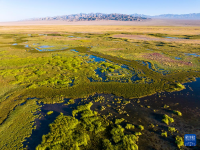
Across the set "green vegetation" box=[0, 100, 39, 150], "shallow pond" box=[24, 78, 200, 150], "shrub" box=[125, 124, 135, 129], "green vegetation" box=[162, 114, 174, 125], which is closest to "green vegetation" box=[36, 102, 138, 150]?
"shrub" box=[125, 124, 135, 129]

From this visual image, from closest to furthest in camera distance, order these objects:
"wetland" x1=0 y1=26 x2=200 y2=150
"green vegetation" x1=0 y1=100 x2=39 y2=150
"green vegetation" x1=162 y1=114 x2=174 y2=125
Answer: "green vegetation" x1=0 y1=100 x2=39 y2=150
"wetland" x1=0 y1=26 x2=200 y2=150
"green vegetation" x1=162 y1=114 x2=174 y2=125

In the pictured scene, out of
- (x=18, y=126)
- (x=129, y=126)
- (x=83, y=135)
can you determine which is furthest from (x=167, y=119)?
(x=18, y=126)

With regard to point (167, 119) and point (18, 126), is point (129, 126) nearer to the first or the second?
point (167, 119)

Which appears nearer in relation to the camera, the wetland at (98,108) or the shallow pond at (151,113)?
the wetland at (98,108)

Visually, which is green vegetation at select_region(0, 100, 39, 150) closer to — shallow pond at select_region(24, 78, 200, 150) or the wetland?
the wetland

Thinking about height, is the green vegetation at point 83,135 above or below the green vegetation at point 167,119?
below

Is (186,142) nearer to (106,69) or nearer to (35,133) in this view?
(35,133)

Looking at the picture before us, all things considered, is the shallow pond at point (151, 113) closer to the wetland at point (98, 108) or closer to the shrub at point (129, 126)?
the wetland at point (98, 108)

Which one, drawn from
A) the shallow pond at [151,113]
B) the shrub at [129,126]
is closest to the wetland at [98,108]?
the shallow pond at [151,113]

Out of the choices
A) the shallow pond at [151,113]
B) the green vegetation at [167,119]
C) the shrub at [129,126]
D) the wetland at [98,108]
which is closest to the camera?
the wetland at [98,108]

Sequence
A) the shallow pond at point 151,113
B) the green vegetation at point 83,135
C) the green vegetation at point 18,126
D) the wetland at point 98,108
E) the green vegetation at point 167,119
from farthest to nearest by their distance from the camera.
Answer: the green vegetation at point 167,119
the shallow pond at point 151,113
the wetland at point 98,108
the green vegetation at point 18,126
the green vegetation at point 83,135

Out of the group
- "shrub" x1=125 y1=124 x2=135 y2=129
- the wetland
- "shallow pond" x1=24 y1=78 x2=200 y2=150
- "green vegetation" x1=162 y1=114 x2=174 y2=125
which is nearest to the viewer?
the wetland
